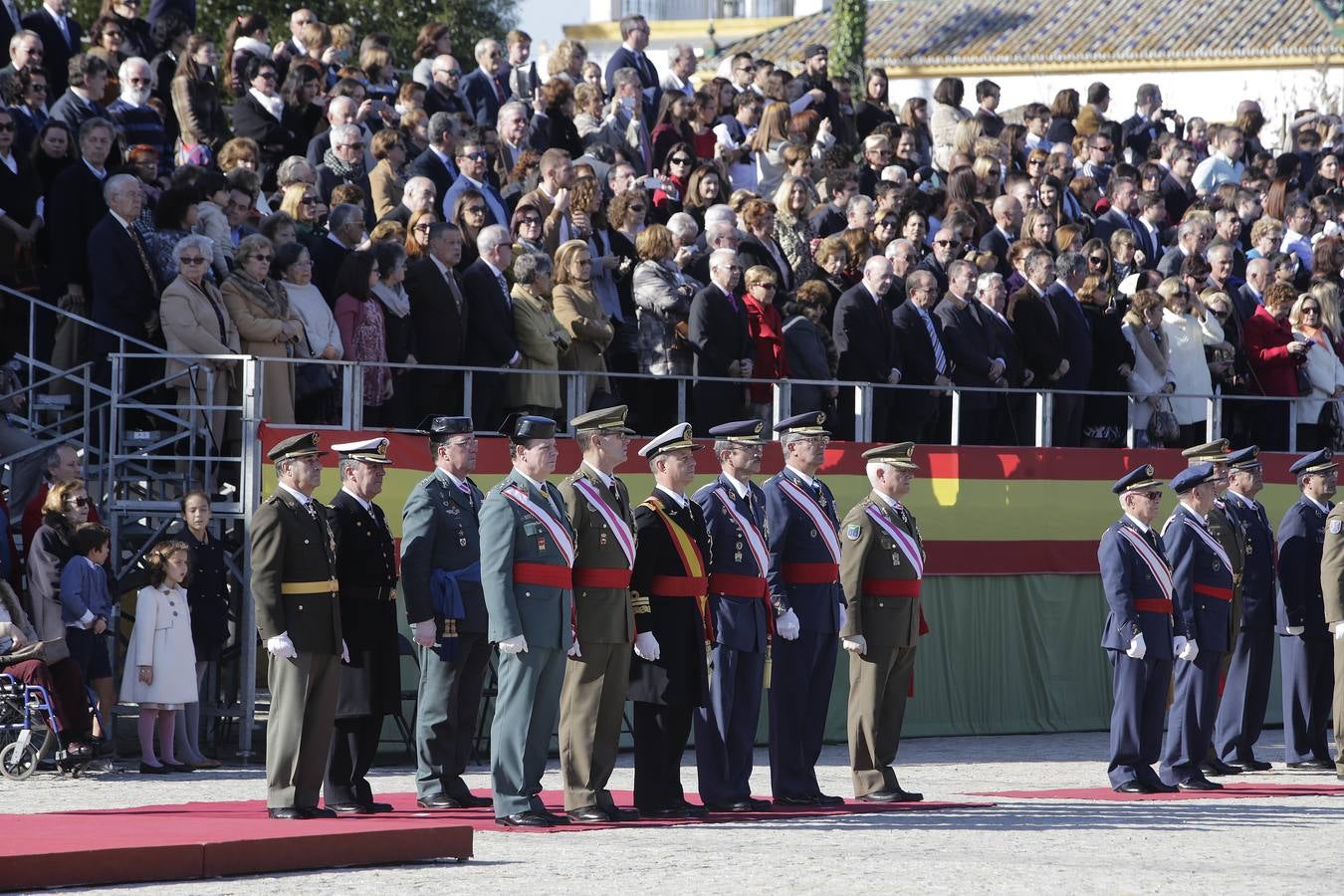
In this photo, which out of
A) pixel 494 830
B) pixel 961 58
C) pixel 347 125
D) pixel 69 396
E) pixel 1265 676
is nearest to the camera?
pixel 494 830

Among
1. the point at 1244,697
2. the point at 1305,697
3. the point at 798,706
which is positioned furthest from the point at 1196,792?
the point at 798,706

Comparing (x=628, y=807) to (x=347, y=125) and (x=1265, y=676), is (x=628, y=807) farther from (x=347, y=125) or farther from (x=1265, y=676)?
(x=347, y=125)

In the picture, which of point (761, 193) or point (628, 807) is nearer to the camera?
point (628, 807)

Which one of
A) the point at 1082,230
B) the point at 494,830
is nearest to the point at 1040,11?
the point at 1082,230

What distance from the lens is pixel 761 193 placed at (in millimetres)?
18469

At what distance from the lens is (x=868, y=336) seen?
15477 mm

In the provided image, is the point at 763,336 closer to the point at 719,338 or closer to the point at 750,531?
the point at 719,338

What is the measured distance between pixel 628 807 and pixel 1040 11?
34.6 meters

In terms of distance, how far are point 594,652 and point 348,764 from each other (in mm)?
1278

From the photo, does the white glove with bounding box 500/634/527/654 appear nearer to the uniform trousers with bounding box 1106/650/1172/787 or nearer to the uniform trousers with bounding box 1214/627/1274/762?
the uniform trousers with bounding box 1106/650/1172/787

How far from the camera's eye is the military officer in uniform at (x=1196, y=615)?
526 inches

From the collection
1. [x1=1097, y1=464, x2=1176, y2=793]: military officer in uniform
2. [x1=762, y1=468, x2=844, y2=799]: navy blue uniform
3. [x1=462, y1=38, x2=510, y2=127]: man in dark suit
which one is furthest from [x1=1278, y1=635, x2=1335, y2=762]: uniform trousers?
[x1=462, y1=38, x2=510, y2=127]: man in dark suit

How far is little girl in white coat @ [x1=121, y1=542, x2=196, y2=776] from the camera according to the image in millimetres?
12953

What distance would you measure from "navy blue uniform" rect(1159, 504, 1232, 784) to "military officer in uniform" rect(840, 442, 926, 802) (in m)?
1.90
